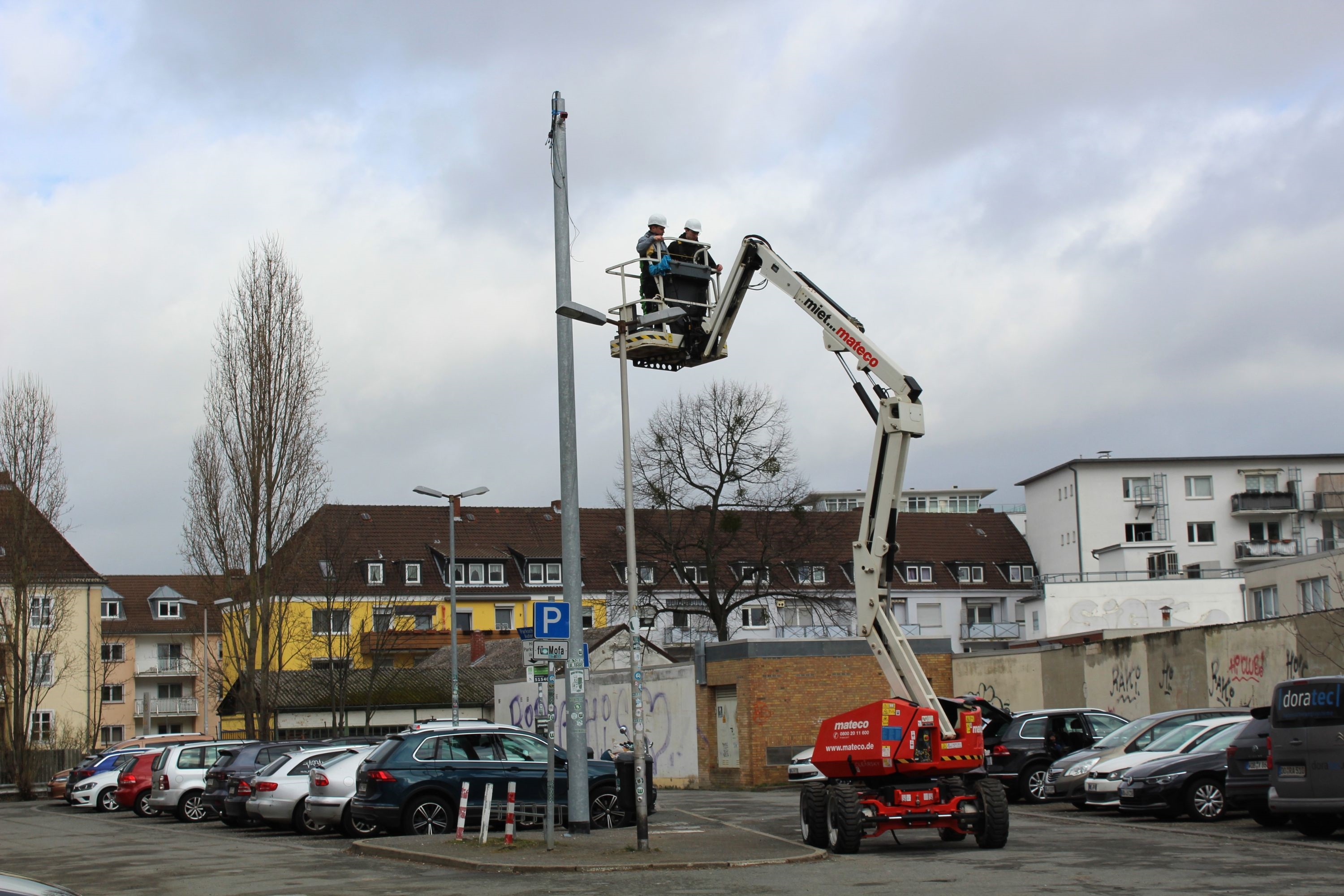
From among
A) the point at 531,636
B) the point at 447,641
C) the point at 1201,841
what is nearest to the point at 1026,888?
the point at 1201,841

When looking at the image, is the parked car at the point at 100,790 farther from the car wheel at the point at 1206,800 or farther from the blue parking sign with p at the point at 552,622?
the car wheel at the point at 1206,800

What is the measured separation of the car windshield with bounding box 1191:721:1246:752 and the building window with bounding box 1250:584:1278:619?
26.1 meters

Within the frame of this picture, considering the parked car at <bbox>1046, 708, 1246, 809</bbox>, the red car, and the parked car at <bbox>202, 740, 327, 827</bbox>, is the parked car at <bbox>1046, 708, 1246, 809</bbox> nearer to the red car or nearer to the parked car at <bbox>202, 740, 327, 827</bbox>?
the parked car at <bbox>202, 740, 327, 827</bbox>

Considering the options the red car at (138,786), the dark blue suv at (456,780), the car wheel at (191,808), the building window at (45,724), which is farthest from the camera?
the building window at (45,724)

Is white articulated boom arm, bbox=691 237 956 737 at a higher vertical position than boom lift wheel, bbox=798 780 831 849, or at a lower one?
higher

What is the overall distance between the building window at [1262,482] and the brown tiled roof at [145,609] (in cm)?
5746

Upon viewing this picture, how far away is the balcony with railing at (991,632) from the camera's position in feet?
255

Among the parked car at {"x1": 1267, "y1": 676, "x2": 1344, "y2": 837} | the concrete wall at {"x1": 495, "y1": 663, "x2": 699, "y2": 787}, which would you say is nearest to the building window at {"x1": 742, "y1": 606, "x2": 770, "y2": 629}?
the concrete wall at {"x1": 495, "y1": 663, "x2": 699, "y2": 787}

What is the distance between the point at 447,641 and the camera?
70.0 m

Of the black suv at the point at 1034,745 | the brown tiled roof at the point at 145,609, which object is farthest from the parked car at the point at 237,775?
the brown tiled roof at the point at 145,609

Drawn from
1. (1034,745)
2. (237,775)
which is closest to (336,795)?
(237,775)

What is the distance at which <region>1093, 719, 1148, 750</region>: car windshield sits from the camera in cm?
2131

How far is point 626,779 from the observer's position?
19.9m

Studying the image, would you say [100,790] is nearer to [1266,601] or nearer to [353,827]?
[353,827]
